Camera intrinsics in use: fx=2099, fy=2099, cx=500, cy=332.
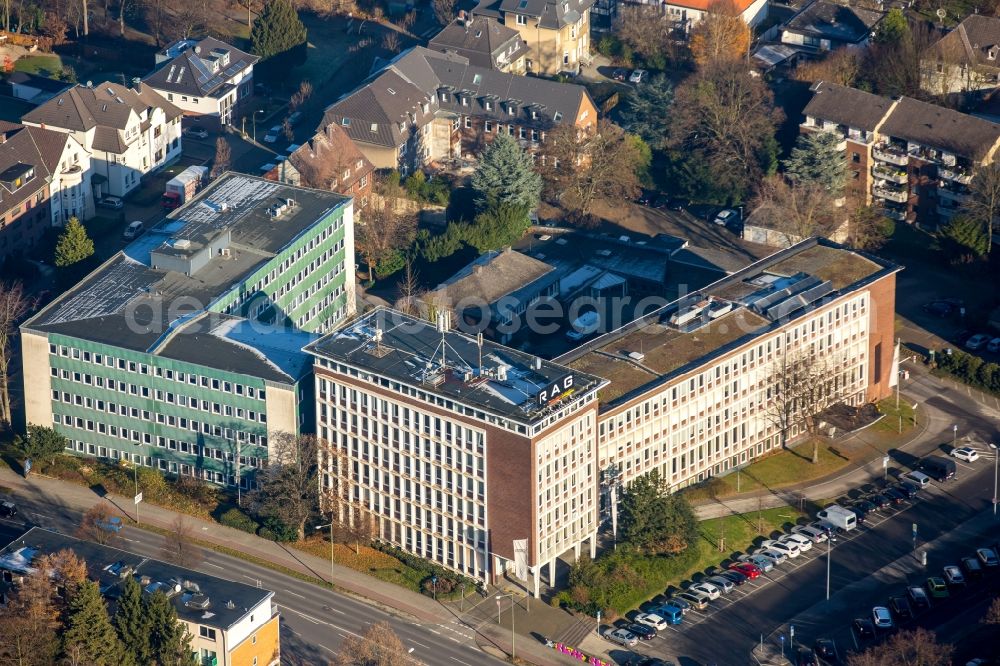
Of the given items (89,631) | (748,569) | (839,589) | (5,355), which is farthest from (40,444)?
(839,589)

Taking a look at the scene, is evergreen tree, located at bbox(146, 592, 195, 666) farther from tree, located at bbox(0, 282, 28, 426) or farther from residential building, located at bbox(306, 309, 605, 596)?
tree, located at bbox(0, 282, 28, 426)

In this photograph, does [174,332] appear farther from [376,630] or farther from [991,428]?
[991,428]

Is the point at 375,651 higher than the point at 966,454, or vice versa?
the point at 375,651

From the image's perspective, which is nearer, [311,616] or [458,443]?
[458,443]

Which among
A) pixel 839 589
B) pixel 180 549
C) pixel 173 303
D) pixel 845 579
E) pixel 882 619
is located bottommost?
pixel 839 589

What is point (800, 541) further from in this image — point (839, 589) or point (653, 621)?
→ point (653, 621)

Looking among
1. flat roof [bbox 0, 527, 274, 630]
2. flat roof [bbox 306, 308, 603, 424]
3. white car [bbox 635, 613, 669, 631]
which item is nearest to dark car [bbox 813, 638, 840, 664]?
white car [bbox 635, 613, 669, 631]
